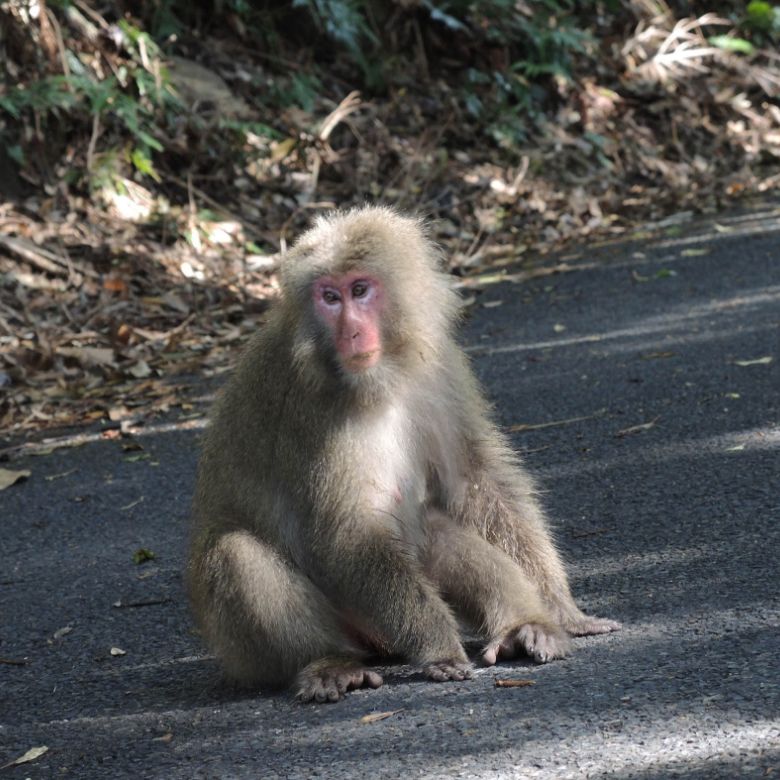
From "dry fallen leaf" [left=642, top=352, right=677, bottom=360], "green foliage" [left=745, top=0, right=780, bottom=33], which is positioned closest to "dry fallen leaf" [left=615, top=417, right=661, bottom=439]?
"dry fallen leaf" [left=642, top=352, right=677, bottom=360]

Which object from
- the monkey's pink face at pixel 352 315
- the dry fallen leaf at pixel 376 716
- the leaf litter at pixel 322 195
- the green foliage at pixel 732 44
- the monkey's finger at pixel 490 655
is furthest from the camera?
the green foliage at pixel 732 44

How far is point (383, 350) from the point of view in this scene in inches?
156

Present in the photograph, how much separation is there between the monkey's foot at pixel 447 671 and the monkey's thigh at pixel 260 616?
1.03 ft

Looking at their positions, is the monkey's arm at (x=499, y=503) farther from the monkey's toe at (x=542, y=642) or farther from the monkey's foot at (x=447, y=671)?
the monkey's foot at (x=447, y=671)

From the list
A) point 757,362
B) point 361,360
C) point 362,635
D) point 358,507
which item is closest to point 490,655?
point 362,635

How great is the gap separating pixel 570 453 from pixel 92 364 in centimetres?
337

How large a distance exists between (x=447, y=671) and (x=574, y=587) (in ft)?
2.79

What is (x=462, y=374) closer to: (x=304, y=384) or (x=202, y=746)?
(x=304, y=384)

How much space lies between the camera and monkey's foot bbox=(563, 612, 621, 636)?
3871mm

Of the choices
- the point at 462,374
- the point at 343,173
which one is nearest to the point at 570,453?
the point at 462,374

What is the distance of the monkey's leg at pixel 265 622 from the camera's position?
3.77 meters

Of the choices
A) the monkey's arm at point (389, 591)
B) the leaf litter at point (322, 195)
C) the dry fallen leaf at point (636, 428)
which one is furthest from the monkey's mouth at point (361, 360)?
the leaf litter at point (322, 195)

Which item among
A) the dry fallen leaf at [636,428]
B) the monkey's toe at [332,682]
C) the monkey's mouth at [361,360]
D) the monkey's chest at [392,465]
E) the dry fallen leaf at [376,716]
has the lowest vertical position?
the dry fallen leaf at [636,428]

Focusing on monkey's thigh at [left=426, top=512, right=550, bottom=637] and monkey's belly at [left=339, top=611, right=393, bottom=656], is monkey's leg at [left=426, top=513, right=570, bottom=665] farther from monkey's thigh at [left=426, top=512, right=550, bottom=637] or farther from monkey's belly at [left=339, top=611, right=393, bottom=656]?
monkey's belly at [left=339, top=611, right=393, bottom=656]
